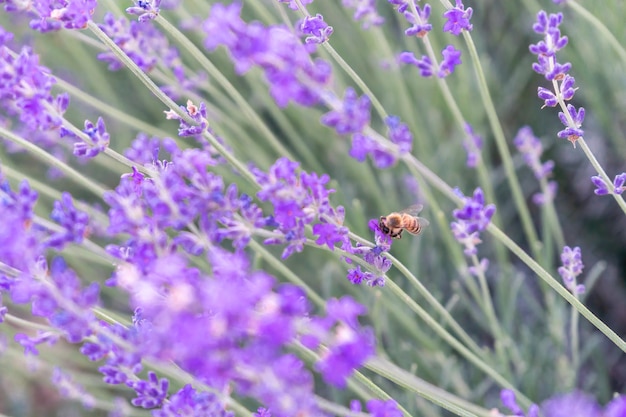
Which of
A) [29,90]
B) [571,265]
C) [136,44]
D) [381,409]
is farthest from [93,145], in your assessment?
[571,265]

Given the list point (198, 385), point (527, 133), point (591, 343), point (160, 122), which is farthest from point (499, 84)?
point (198, 385)

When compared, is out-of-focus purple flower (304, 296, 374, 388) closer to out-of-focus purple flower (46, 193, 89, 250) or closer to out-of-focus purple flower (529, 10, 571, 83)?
out-of-focus purple flower (46, 193, 89, 250)

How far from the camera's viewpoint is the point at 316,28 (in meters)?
1.12

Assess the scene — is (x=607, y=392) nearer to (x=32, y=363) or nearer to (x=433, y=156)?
(x=433, y=156)

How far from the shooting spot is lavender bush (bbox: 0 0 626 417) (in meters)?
0.76

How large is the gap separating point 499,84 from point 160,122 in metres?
1.10

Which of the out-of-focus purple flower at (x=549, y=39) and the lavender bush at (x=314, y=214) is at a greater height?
the out-of-focus purple flower at (x=549, y=39)

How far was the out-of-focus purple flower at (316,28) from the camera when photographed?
110 cm

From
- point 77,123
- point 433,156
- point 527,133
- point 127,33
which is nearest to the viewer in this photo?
point 127,33

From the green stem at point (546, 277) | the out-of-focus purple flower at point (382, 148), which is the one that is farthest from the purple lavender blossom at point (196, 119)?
the green stem at point (546, 277)

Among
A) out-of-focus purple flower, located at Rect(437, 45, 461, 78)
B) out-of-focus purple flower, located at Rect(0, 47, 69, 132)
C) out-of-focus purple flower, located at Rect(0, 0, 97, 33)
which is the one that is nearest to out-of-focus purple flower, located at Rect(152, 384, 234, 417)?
out-of-focus purple flower, located at Rect(0, 47, 69, 132)

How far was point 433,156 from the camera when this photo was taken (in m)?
2.08

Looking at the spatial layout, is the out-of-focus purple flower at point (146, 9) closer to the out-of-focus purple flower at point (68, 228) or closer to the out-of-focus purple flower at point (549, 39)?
the out-of-focus purple flower at point (68, 228)

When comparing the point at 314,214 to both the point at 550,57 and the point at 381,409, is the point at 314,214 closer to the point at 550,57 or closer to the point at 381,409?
the point at 381,409
